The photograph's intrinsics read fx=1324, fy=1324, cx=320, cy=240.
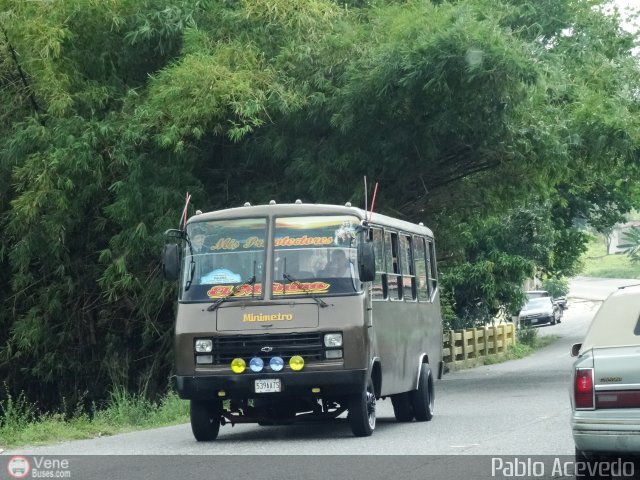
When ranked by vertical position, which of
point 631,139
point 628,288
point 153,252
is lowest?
point 628,288

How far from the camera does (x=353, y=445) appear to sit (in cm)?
1420

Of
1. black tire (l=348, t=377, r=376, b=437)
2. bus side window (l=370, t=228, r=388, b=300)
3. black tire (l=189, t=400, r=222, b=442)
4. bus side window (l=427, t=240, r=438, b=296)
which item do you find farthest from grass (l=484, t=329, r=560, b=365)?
black tire (l=189, t=400, r=222, b=442)

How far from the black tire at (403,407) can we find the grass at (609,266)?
99.3m

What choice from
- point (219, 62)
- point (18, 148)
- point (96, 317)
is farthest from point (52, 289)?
point (219, 62)

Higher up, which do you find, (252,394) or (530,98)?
(530,98)

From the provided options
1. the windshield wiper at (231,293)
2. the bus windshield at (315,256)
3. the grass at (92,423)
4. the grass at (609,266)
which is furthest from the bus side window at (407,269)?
the grass at (609,266)

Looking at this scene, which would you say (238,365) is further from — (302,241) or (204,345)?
(302,241)

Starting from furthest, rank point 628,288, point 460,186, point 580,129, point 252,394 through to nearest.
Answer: point 460,186
point 580,129
point 252,394
point 628,288

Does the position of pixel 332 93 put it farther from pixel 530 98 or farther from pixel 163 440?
pixel 163 440

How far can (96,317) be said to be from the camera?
80.2ft

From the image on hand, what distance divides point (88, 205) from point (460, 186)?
23.7 ft

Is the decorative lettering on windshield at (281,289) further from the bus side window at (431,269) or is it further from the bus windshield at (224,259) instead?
the bus side window at (431,269)

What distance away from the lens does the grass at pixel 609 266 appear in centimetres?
12088

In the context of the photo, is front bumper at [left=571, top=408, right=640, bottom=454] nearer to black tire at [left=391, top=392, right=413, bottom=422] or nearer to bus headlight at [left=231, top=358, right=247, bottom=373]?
bus headlight at [left=231, top=358, right=247, bottom=373]
